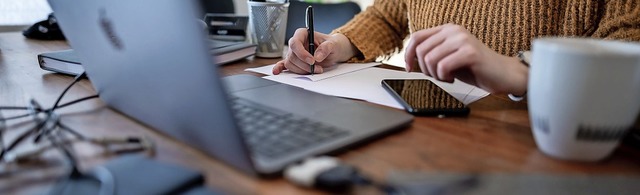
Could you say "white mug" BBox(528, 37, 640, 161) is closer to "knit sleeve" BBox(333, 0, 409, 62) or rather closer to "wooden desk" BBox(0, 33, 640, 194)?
"wooden desk" BBox(0, 33, 640, 194)


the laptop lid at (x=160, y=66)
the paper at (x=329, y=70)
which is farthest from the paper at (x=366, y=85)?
the laptop lid at (x=160, y=66)

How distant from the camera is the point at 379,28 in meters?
1.15

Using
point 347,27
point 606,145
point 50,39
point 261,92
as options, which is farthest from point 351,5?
point 606,145

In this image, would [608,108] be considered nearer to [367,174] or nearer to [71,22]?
[367,174]

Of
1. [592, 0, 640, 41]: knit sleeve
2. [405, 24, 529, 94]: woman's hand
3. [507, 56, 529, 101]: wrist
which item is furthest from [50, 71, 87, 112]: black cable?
[592, 0, 640, 41]: knit sleeve

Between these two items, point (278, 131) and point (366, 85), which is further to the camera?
point (366, 85)

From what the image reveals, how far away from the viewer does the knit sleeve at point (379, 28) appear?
3.44 ft

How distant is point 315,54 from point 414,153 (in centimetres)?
45

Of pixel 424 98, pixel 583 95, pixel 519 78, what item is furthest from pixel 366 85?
pixel 583 95

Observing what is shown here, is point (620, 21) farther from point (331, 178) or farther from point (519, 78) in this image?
point (331, 178)

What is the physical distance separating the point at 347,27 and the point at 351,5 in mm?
643

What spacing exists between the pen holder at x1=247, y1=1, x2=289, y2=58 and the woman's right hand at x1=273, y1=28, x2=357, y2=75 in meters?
0.15

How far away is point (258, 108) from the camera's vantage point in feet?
1.83

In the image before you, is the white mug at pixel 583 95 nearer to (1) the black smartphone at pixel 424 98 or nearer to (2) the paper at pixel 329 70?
(1) the black smartphone at pixel 424 98
